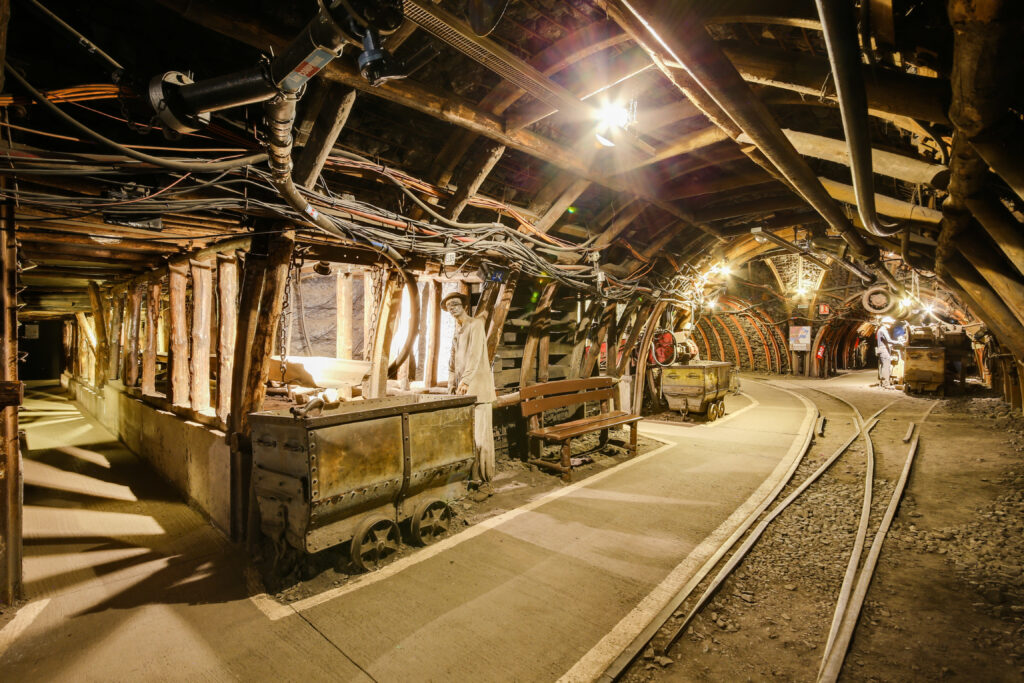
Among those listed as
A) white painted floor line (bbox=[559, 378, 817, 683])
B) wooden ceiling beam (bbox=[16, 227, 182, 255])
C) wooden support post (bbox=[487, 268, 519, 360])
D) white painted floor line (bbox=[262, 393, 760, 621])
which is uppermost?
wooden ceiling beam (bbox=[16, 227, 182, 255])

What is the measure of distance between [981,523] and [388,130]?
8.83 meters

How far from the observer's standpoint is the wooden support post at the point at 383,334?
6551mm

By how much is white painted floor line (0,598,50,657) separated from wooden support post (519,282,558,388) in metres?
6.55

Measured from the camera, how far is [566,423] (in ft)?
27.6

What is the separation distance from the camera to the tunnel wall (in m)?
5.77

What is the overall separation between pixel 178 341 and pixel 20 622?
16.6 ft

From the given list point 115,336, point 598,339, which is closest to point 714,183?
point 598,339

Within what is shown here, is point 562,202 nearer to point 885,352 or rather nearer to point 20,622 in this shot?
point 20,622

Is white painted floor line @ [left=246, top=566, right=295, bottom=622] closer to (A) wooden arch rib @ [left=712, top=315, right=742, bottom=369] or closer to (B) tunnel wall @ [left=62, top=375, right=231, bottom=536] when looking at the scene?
(B) tunnel wall @ [left=62, top=375, right=231, bottom=536]

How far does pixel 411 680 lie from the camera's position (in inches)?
118

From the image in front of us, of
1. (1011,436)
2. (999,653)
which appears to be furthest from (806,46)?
(1011,436)

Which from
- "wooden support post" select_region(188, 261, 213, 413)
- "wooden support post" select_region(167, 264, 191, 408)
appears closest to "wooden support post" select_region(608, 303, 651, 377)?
"wooden support post" select_region(188, 261, 213, 413)

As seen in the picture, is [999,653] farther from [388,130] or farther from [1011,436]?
[1011,436]

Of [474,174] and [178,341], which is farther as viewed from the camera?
[178,341]
